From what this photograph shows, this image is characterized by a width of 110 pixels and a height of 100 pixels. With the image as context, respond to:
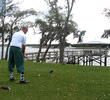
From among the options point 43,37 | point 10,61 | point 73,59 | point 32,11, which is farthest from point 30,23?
point 10,61

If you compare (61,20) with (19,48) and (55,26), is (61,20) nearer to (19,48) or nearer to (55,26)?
(55,26)

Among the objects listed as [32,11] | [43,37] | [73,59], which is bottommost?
[73,59]

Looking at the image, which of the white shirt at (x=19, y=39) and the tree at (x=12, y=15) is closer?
the white shirt at (x=19, y=39)

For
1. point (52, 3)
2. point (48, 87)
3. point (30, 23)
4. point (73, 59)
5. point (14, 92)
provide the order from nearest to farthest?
point (14, 92)
point (48, 87)
point (52, 3)
point (30, 23)
point (73, 59)

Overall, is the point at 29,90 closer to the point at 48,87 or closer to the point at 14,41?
the point at 48,87

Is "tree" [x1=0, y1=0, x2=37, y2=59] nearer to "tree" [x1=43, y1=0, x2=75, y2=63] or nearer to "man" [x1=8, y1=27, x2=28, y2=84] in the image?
"tree" [x1=43, y1=0, x2=75, y2=63]

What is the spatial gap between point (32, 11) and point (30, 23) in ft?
5.66

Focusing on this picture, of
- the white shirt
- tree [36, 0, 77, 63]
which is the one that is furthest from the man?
tree [36, 0, 77, 63]

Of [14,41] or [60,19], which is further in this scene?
[60,19]

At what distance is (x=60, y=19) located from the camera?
34.6m

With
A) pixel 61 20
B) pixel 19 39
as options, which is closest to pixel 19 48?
pixel 19 39

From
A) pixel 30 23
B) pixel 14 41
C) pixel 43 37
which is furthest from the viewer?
pixel 43 37

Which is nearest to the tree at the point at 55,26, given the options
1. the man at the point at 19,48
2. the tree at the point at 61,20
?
the tree at the point at 61,20

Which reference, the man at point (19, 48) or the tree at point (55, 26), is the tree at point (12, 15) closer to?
the tree at point (55, 26)
